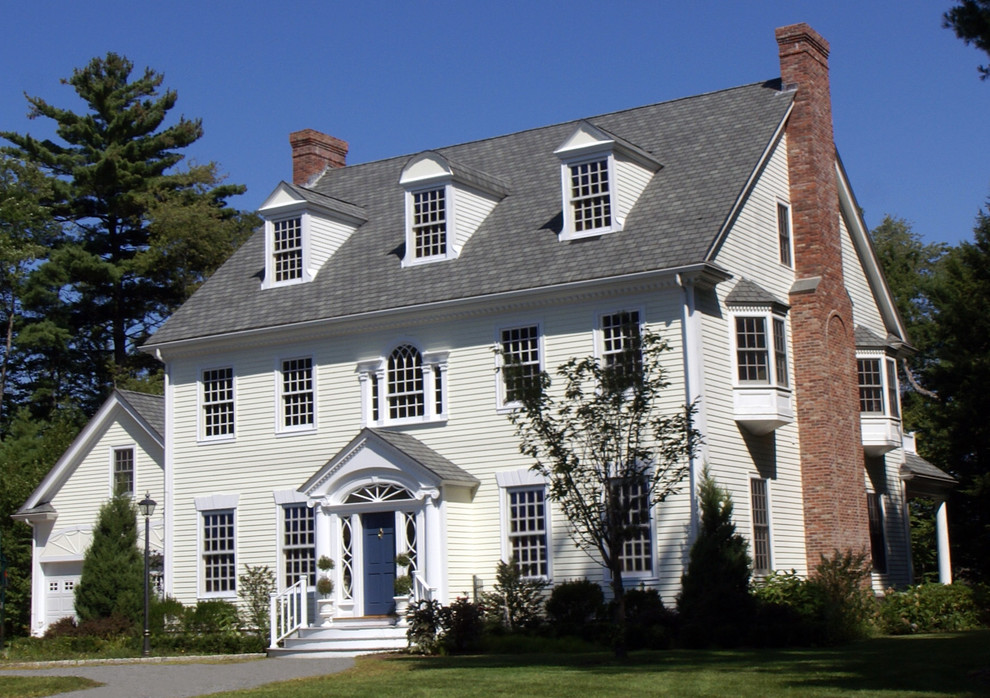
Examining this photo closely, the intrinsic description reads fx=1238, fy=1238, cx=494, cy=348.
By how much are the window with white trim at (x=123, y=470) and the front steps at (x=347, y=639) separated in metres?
8.26

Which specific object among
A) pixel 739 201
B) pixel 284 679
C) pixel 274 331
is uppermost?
pixel 739 201

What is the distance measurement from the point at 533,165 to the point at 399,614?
1147cm

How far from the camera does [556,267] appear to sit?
25594mm

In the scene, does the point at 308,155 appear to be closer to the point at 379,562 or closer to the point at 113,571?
the point at 113,571

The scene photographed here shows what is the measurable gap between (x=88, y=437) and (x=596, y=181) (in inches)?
600

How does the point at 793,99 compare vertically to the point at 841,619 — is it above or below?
above

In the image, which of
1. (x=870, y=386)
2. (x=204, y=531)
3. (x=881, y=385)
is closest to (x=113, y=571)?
(x=204, y=531)

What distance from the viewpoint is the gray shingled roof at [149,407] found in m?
31.6

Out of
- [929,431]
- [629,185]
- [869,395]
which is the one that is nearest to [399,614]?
[629,185]

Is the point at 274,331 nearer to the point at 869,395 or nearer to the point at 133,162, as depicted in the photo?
the point at 869,395

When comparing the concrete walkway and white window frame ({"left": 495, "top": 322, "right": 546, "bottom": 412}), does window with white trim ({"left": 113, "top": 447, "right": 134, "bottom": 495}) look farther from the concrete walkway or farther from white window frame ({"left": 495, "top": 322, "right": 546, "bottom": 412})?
white window frame ({"left": 495, "top": 322, "right": 546, "bottom": 412})

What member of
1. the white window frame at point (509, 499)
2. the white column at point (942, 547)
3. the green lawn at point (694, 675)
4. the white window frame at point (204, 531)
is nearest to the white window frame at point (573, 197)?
Answer: the white window frame at point (509, 499)

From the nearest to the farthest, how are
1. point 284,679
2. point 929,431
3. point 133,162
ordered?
point 284,679 → point 929,431 → point 133,162

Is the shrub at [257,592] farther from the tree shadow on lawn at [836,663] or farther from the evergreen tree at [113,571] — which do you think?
the tree shadow on lawn at [836,663]
